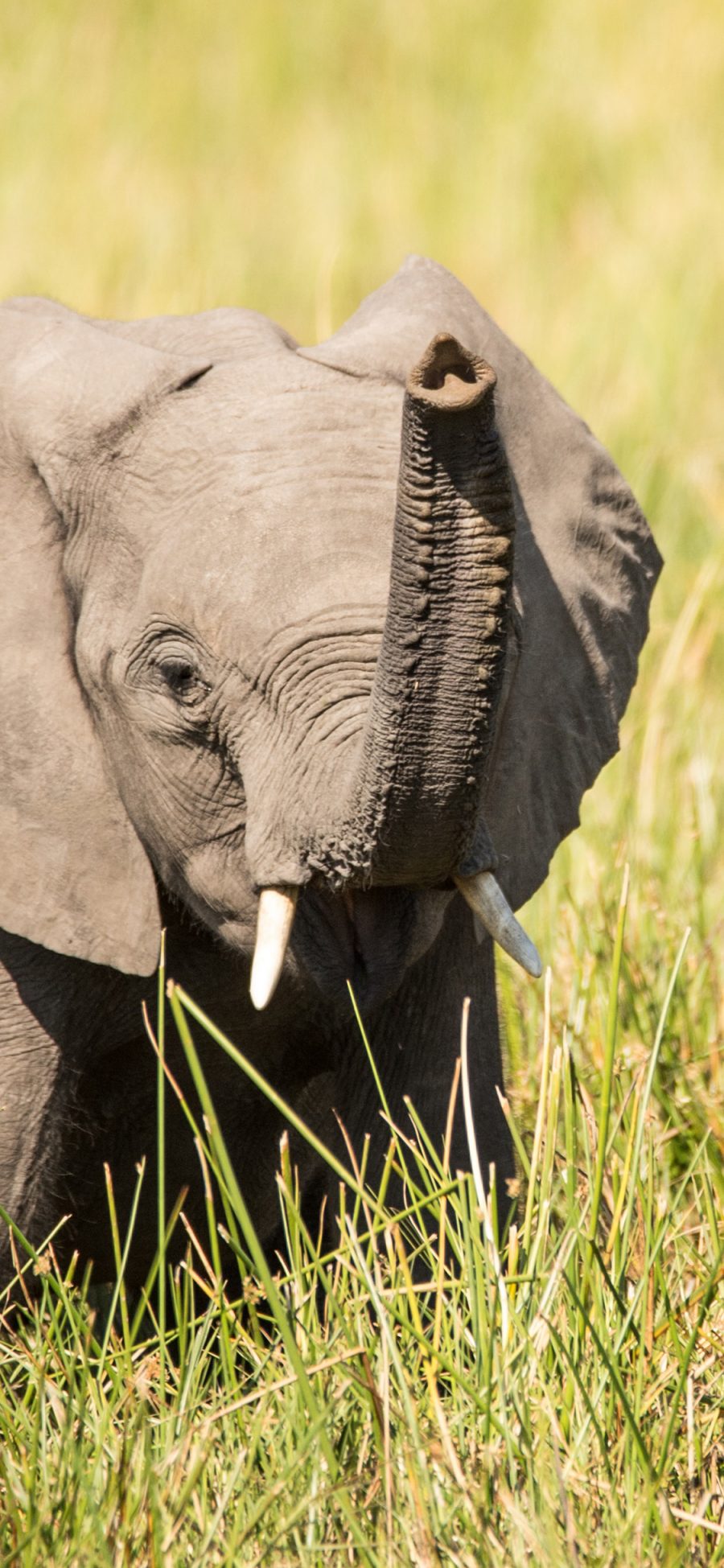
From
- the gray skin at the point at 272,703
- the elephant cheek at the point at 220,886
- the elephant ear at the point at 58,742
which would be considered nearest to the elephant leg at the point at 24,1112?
the gray skin at the point at 272,703

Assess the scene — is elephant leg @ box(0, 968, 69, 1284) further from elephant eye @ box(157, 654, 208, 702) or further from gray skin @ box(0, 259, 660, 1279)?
elephant eye @ box(157, 654, 208, 702)

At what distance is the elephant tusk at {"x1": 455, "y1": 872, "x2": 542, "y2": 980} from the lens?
2492 millimetres

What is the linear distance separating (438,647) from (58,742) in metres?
0.74

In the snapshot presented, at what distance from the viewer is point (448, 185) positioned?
9.27 m

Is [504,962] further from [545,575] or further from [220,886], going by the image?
[220,886]

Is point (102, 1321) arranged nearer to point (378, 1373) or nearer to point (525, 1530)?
point (378, 1373)

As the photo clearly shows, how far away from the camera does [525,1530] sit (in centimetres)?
201

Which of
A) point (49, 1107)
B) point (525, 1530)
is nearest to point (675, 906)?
point (49, 1107)

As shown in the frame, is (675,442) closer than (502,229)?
Yes

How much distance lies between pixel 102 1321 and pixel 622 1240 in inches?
56.7

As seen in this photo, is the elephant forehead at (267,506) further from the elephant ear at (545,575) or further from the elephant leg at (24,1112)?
the elephant leg at (24,1112)

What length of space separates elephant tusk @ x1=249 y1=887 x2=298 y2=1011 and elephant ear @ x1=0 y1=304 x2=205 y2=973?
283 millimetres

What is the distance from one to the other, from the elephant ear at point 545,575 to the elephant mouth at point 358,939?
1.02 ft

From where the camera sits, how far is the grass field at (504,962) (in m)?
2.15
